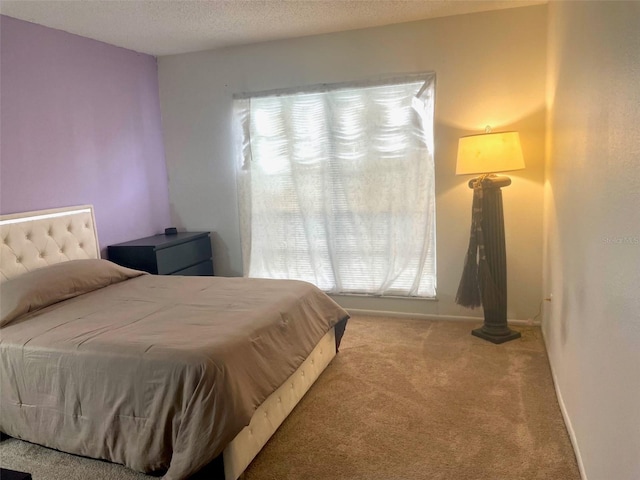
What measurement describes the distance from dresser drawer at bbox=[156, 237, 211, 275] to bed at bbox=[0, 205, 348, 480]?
82 cm

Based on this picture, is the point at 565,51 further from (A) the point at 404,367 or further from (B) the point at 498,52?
(A) the point at 404,367

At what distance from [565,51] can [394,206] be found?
5.52ft

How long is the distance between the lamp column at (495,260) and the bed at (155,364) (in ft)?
3.80

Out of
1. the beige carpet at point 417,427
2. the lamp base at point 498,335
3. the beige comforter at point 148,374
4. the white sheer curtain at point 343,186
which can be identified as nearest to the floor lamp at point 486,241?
the lamp base at point 498,335

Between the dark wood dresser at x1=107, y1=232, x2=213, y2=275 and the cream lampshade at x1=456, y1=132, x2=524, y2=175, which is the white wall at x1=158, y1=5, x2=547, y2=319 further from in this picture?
the cream lampshade at x1=456, y1=132, x2=524, y2=175

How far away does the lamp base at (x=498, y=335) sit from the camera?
3.21 metres

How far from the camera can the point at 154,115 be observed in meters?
4.25

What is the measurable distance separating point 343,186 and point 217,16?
156cm

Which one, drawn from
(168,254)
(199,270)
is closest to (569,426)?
(168,254)

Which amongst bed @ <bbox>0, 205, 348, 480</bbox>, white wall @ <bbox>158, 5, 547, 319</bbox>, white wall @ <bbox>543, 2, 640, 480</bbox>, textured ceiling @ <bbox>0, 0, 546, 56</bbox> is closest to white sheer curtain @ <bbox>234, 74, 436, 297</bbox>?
white wall @ <bbox>158, 5, 547, 319</bbox>

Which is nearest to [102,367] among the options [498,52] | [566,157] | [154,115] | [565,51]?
[566,157]

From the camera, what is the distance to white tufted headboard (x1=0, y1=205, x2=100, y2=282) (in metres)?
2.86

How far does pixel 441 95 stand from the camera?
351 cm

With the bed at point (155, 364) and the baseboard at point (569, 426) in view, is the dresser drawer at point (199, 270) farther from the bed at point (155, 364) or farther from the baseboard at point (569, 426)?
the baseboard at point (569, 426)
